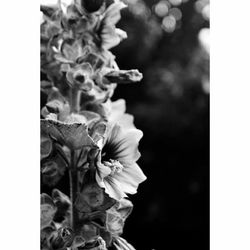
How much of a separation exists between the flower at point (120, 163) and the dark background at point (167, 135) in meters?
3.88

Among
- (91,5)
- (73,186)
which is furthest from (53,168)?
(91,5)

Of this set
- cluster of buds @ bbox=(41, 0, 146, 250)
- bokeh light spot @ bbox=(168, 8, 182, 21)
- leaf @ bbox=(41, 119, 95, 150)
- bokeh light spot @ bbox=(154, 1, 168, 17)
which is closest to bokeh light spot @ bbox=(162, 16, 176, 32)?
bokeh light spot @ bbox=(168, 8, 182, 21)

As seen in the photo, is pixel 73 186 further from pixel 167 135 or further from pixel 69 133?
pixel 167 135

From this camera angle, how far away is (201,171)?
518 cm

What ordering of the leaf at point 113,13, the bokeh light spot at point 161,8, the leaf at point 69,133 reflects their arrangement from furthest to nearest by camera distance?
the bokeh light spot at point 161,8 < the leaf at point 113,13 < the leaf at point 69,133

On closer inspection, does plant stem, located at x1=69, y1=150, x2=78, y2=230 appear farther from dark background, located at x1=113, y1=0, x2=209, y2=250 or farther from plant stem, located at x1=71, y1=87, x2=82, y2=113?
dark background, located at x1=113, y1=0, x2=209, y2=250

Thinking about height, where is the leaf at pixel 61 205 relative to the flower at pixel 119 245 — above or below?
above

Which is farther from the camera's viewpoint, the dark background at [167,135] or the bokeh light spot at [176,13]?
the bokeh light spot at [176,13]

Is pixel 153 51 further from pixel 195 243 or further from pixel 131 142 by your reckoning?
pixel 131 142

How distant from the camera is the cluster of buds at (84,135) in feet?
2.59

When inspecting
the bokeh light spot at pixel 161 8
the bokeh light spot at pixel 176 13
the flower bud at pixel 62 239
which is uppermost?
the flower bud at pixel 62 239

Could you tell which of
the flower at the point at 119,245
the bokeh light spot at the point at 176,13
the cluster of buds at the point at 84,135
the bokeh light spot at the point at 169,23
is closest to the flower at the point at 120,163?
the cluster of buds at the point at 84,135

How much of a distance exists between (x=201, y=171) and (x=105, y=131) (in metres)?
4.49

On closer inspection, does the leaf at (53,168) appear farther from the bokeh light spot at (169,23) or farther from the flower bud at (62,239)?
the bokeh light spot at (169,23)
